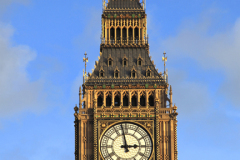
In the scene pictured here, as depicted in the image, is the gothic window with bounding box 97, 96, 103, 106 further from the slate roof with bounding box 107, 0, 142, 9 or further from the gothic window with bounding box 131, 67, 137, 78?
the slate roof with bounding box 107, 0, 142, 9

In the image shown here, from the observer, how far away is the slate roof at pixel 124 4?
339ft

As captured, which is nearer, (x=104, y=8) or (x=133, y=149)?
(x=133, y=149)

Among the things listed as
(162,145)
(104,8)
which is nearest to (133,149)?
(162,145)

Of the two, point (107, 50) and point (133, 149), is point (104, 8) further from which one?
point (133, 149)

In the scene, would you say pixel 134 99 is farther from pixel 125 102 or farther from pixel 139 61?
pixel 139 61

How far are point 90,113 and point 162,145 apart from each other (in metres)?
7.55

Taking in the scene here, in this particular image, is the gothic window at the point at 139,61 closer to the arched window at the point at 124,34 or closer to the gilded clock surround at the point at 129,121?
the arched window at the point at 124,34

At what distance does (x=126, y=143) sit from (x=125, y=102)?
16.7ft

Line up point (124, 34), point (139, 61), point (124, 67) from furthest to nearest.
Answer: point (124, 34), point (139, 61), point (124, 67)

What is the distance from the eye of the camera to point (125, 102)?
Result: 319 feet

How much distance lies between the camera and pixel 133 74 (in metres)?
98.4

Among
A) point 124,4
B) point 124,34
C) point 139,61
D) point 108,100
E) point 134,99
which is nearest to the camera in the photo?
point 108,100

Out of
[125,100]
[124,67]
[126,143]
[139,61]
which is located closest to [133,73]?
[124,67]

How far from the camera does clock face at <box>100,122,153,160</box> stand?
93.6m
